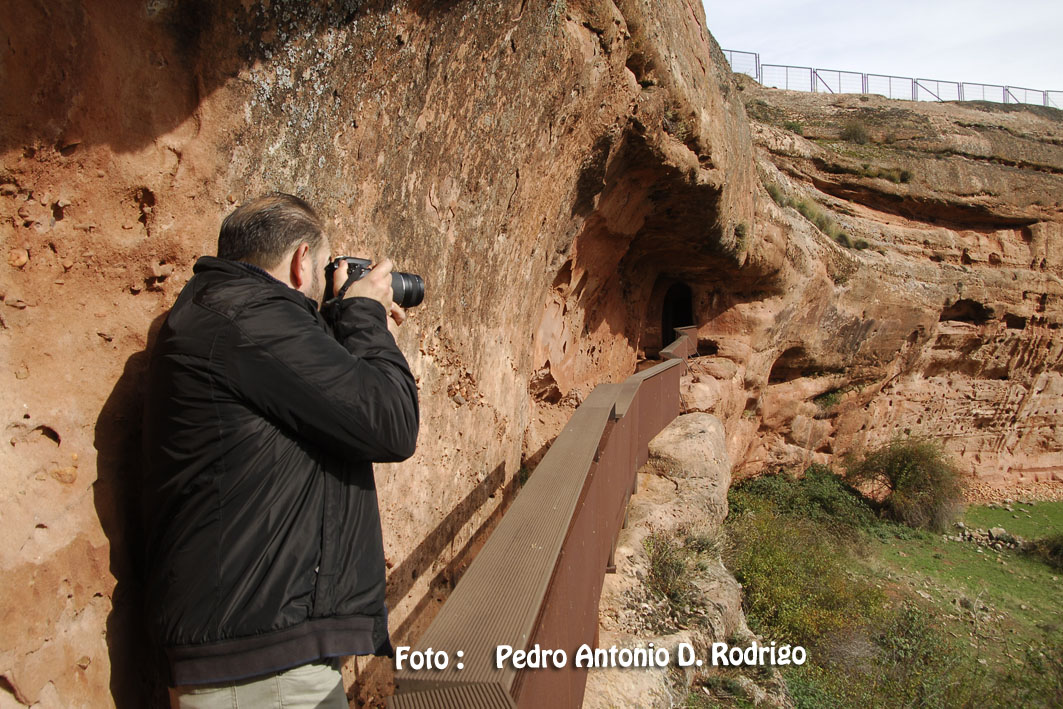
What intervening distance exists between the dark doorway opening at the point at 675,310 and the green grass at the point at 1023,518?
8.35 m

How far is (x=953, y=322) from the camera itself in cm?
1505

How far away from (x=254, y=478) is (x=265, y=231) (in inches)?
22.7

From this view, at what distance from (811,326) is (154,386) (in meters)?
12.1

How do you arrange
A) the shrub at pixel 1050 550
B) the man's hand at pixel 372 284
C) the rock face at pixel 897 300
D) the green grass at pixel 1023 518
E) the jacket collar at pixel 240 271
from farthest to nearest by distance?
the green grass at pixel 1023 518, the shrub at pixel 1050 550, the rock face at pixel 897 300, the man's hand at pixel 372 284, the jacket collar at pixel 240 271

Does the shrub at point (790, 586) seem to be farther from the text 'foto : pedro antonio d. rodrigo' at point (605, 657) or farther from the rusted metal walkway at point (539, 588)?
the rusted metal walkway at point (539, 588)

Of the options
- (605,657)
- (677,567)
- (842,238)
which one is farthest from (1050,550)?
(605,657)

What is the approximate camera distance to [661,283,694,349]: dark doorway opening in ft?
37.6


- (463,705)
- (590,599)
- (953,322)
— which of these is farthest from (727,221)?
(953,322)

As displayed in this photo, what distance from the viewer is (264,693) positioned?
144 centimetres

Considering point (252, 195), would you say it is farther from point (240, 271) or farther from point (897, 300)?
point (897, 300)

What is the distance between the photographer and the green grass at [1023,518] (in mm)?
14867

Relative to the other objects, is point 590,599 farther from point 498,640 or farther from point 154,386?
point 154,386

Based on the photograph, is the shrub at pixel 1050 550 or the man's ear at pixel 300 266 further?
the shrub at pixel 1050 550

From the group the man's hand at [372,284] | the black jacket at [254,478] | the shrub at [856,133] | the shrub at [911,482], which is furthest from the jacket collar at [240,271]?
the shrub at [856,133]
